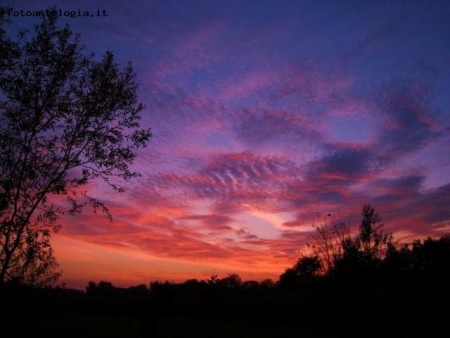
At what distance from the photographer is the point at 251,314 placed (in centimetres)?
5875

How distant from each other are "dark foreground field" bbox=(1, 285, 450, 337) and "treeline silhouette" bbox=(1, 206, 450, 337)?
0.07 metres

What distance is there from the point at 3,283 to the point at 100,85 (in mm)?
8235

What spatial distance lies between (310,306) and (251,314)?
1116 cm

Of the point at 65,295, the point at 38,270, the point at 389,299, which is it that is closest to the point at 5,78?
the point at 38,270

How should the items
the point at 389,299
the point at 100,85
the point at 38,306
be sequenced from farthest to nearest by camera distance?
the point at 38,306 < the point at 389,299 < the point at 100,85

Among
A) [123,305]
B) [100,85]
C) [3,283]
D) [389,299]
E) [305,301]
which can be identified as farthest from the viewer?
[123,305]

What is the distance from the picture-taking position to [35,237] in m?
13.8

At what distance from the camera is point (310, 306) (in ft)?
170

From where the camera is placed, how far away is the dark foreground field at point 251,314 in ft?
66.7

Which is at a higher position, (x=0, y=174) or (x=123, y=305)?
(x=0, y=174)

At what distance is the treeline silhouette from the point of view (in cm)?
2089

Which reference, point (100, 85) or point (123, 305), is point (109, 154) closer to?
point (100, 85)

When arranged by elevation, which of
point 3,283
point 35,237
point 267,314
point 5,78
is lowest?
point 267,314

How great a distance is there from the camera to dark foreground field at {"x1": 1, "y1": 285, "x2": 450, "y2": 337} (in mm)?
20328
